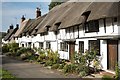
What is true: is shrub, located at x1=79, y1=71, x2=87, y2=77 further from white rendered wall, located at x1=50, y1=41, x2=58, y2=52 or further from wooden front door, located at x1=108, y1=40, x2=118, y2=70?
white rendered wall, located at x1=50, y1=41, x2=58, y2=52

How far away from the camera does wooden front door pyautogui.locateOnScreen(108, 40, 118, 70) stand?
16.5 metres

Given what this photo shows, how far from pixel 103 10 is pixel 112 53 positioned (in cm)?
314

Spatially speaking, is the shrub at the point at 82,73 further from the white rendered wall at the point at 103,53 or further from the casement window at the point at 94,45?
the casement window at the point at 94,45

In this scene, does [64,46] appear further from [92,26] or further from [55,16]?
[92,26]

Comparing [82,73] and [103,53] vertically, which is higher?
[103,53]

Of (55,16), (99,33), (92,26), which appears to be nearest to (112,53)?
(99,33)

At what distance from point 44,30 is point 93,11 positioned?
16.8 m

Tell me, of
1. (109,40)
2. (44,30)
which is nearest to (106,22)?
(109,40)

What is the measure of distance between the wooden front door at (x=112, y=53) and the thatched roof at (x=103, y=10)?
2056 millimetres

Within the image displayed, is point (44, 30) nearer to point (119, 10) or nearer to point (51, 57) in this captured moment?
point (51, 57)

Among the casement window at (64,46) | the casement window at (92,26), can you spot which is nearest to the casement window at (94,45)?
the casement window at (92,26)

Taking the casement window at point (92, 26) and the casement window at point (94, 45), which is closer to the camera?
the casement window at point (94, 45)

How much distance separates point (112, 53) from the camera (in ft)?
55.3

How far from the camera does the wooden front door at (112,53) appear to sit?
16.5m
